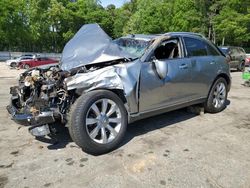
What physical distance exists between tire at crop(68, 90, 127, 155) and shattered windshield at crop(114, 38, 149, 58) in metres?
1.00

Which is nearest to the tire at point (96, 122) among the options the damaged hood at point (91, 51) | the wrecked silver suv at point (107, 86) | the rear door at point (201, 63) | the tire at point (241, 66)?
the wrecked silver suv at point (107, 86)

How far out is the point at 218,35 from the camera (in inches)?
1400

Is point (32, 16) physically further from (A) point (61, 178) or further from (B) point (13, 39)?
(A) point (61, 178)

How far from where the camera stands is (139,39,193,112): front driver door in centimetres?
455

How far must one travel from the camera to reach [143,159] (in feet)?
13.0

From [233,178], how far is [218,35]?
113 feet

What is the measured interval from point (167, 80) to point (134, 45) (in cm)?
89

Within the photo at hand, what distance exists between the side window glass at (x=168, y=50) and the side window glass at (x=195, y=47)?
0.23 metres

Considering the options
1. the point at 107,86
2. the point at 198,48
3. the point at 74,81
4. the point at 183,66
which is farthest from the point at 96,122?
the point at 198,48

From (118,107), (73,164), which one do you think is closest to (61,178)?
(73,164)

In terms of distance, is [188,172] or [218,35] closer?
[188,172]

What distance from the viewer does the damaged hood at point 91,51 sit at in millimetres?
4430

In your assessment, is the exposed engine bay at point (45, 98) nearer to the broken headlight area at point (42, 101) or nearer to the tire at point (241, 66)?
the broken headlight area at point (42, 101)

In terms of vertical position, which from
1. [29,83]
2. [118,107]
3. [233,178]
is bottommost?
[233,178]
